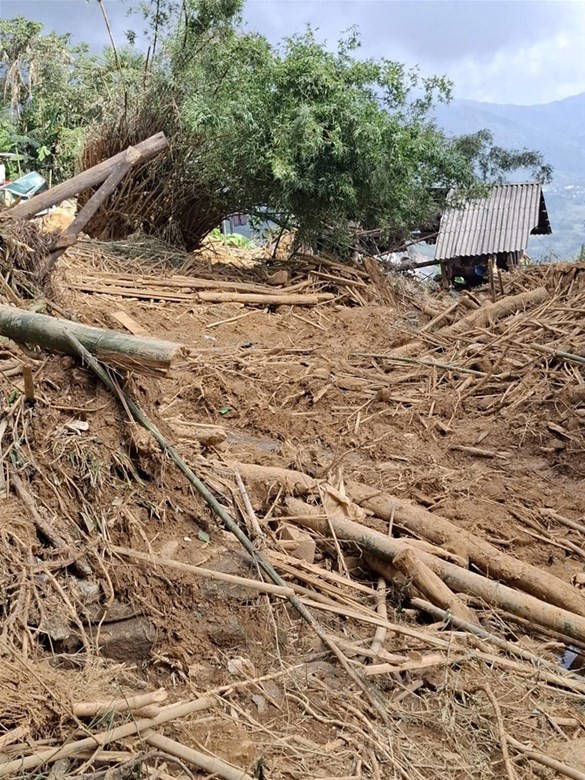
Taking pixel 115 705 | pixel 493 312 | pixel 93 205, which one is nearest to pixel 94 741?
pixel 115 705

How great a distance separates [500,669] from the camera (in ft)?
11.8

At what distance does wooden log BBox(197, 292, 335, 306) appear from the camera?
1019 centimetres

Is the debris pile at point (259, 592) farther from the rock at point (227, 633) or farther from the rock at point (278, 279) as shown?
the rock at point (278, 279)

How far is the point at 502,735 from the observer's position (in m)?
3.13

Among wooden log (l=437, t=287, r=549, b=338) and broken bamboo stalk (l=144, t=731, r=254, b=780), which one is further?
wooden log (l=437, t=287, r=549, b=338)

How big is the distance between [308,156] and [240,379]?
504cm

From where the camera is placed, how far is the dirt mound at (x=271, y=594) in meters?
2.79

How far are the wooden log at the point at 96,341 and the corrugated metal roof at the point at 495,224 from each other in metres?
16.6

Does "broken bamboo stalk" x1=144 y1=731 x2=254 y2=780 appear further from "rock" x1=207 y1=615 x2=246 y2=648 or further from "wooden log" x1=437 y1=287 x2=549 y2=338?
"wooden log" x1=437 y1=287 x2=549 y2=338

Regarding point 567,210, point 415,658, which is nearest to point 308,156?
point 415,658

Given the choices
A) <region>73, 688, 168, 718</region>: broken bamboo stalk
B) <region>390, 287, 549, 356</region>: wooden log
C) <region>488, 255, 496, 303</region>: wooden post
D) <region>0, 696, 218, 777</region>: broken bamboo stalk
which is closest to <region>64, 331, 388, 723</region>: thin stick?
<region>0, 696, 218, 777</region>: broken bamboo stalk

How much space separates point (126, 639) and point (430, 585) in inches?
66.4

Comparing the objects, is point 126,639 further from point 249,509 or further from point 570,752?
point 570,752

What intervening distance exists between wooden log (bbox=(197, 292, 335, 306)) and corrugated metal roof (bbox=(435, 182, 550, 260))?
9373 millimetres
